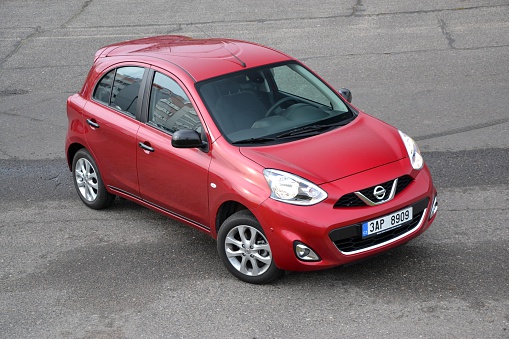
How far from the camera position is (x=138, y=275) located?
6777mm

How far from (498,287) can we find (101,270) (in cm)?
319

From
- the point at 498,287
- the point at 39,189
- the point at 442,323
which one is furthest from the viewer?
the point at 39,189

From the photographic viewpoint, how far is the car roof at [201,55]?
23.7ft

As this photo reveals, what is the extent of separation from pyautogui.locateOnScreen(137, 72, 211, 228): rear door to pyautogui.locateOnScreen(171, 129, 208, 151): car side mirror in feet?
0.47

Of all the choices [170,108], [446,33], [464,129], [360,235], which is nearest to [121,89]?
[170,108]

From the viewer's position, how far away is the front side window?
6.98 meters

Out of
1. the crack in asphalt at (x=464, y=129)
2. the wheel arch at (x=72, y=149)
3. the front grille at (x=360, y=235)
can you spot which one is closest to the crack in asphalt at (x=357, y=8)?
the crack in asphalt at (x=464, y=129)

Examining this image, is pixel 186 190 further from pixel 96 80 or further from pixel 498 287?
pixel 498 287

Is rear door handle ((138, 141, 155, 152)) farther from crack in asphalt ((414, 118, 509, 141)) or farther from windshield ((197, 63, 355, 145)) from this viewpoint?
crack in asphalt ((414, 118, 509, 141))

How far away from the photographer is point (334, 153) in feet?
21.1

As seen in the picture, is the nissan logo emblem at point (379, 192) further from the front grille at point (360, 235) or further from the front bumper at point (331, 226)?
the front grille at point (360, 235)

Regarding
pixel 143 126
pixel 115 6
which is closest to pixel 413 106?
pixel 143 126

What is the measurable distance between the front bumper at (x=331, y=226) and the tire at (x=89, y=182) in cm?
246

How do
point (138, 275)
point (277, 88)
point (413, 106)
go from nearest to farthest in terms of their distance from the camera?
point (138, 275)
point (277, 88)
point (413, 106)
